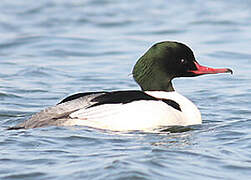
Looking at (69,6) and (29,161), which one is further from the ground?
(69,6)

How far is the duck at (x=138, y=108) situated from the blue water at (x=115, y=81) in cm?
18

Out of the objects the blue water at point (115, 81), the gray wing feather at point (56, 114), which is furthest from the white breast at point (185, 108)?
the gray wing feather at point (56, 114)

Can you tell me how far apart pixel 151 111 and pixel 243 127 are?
1.22 m

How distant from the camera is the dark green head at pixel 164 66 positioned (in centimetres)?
915

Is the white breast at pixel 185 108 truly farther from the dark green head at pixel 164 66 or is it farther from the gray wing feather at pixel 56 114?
the gray wing feather at pixel 56 114

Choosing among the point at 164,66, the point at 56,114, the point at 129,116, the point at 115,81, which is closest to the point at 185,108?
the point at 164,66

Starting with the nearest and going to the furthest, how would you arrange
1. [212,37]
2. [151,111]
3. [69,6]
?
[151,111] → [212,37] → [69,6]

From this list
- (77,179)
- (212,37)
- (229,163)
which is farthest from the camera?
(212,37)

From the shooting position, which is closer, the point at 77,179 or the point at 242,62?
the point at 77,179

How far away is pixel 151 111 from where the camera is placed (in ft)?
28.2

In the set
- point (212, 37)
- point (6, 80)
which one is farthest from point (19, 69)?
point (212, 37)

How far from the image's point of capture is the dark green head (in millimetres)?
9148

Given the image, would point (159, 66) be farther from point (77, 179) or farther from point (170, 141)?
point (77, 179)

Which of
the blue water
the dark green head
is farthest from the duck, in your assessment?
the blue water
